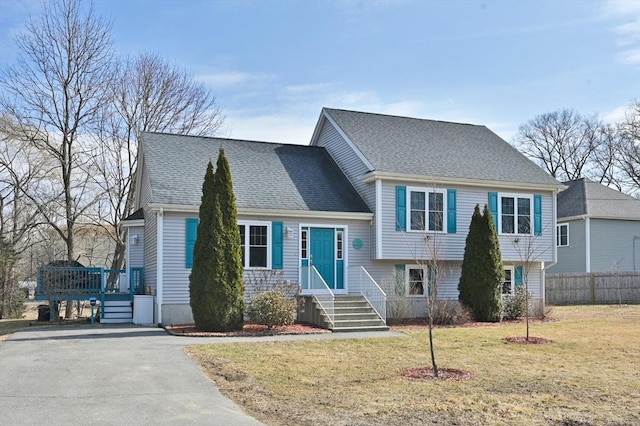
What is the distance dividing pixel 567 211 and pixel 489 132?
9.58 m

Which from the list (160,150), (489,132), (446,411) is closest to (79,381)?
(446,411)

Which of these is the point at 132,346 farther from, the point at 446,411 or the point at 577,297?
the point at 577,297

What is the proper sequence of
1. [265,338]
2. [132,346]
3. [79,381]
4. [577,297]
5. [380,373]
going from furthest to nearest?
1. [577,297]
2. [265,338]
3. [132,346]
4. [380,373]
5. [79,381]

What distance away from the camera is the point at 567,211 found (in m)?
33.5

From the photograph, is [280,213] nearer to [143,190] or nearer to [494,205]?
[143,190]

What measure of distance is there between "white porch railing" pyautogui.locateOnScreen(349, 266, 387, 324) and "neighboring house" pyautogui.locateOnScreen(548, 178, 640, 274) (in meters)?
16.7

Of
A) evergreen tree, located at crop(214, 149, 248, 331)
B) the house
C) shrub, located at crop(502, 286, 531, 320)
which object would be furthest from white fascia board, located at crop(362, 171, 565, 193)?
evergreen tree, located at crop(214, 149, 248, 331)

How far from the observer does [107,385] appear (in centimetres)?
989

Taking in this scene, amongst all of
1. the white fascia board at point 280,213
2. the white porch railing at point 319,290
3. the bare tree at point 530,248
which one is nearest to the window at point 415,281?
the white fascia board at point 280,213

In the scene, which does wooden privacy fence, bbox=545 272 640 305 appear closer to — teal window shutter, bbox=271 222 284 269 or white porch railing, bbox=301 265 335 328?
white porch railing, bbox=301 265 335 328

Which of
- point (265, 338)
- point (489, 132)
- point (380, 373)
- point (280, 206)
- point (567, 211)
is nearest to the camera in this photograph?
point (380, 373)

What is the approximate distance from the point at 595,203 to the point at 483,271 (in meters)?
15.8

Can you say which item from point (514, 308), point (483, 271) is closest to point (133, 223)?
point (483, 271)

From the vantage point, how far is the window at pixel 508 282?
2252 cm
